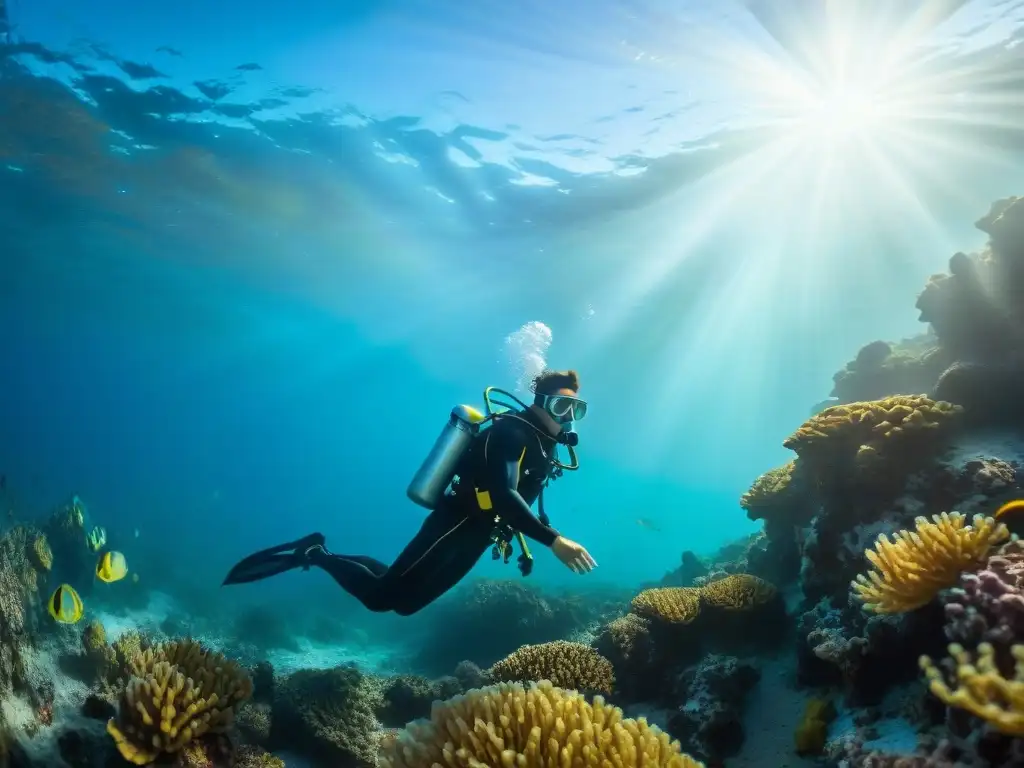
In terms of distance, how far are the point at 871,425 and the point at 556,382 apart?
3.56m

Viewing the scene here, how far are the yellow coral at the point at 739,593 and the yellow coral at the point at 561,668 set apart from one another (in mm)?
1542

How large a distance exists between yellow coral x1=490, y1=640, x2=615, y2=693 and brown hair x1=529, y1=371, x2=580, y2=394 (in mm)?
2806

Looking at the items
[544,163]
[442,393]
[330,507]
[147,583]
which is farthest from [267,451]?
[544,163]

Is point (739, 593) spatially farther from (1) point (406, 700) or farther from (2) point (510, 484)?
(1) point (406, 700)

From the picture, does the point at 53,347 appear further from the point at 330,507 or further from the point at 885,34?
the point at 885,34

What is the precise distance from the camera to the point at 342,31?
49.9 feet

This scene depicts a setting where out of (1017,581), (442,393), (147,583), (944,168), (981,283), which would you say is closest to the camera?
(1017,581)

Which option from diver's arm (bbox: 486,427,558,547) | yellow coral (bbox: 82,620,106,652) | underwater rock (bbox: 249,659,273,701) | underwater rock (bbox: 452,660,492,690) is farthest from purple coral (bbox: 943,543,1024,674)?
yellow coral (bbox: 82,620,106,652)

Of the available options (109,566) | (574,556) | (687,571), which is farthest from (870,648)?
(687,571)

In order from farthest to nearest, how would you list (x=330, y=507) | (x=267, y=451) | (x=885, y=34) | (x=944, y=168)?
(x=267, y=451), (x=330, y=507), (x=944, y=168), (x=885, y=34)

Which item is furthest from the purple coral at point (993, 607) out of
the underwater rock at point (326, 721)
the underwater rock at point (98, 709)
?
the underwater rock at point (98, 709)

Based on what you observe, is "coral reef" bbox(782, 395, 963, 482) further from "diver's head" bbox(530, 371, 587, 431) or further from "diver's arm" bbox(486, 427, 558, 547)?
"diver's arm" bbox(486, 427, 558, 547)

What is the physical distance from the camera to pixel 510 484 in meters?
5.15

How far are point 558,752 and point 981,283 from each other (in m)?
10.6
